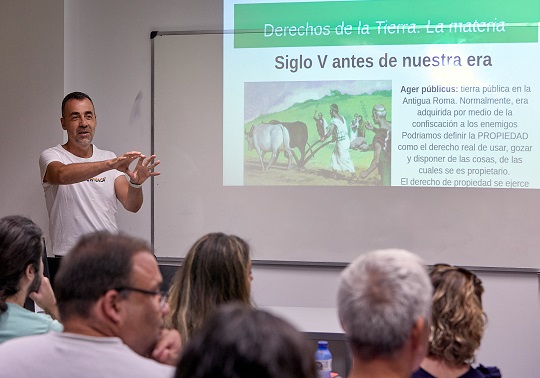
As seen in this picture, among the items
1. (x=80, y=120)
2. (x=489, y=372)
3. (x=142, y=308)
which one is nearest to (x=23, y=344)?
(x=142, y=308)

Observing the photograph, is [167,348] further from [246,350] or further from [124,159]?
[124,159]

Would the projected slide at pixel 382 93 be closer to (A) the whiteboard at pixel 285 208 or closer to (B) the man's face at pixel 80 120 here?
(A) the whiteboard at pixel 285 208

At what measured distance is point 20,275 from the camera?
2562 millimetres

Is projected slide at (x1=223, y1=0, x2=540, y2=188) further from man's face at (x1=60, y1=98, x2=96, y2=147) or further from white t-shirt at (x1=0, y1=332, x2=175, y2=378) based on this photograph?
white t-shirt at (x1=0, y1=332, x2=175, y2=378)

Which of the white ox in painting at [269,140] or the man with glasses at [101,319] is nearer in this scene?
the man with glasses at [101,319]

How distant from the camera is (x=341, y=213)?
15.5 ft

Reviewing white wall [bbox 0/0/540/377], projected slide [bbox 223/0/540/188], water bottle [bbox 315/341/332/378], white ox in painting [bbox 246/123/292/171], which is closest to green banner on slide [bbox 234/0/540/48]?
projected slide [bbox 223/0/540/188]

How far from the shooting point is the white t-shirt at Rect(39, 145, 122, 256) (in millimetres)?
4652

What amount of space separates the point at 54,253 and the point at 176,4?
5.97ft

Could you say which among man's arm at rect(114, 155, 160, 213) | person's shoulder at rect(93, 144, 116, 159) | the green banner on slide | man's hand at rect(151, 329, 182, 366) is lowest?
man's hand at rect(151, 329, 182, 366)

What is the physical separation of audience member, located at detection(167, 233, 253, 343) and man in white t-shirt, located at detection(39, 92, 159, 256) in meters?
2.01

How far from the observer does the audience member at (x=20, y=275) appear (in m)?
2.41

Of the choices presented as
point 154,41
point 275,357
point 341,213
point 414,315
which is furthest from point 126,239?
point 154,41

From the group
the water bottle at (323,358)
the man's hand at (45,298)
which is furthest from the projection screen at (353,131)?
the man's hand at (45,298)
